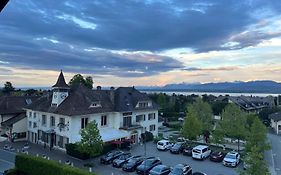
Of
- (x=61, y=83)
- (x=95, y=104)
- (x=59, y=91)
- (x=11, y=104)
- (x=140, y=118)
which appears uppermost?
(x=61, y=83)

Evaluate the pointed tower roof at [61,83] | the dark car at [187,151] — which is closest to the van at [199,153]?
the dark car at [187,151]

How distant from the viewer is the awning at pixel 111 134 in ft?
144

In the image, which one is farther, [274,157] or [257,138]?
[274,157]

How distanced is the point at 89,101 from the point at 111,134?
6.00m

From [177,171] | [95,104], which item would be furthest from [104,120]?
[177,171]

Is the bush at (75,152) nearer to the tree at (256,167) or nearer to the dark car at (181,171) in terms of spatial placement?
the dark car at (181,171)

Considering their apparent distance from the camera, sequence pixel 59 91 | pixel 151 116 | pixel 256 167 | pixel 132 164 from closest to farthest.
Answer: pixel 256 167, pixel 132 164, pixel 59 91, pixel 151 116

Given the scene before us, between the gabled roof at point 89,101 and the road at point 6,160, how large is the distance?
27.1 feet

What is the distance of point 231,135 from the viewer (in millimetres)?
47031

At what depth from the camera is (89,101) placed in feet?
148

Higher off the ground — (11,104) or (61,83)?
(61,83)

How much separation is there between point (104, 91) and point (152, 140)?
39.4ft

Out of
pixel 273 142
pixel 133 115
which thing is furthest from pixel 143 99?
pixel 273 142

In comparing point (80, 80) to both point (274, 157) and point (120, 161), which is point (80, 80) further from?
point (274, 157)
